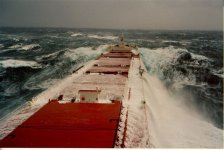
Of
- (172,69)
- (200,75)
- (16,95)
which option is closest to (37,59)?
(16,95)

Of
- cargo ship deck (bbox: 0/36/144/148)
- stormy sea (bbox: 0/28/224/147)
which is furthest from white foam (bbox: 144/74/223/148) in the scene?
cargo ship deck (bbox: 0/36/144/148)

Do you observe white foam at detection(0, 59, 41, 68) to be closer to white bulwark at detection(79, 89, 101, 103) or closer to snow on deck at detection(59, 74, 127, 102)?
snow on deck at detection(59, 74, 127, 102)

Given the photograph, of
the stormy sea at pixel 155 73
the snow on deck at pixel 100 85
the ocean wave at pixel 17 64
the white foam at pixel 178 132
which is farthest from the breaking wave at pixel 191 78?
the ocean wave at pixel 17 64

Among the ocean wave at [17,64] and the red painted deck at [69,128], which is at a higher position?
the red painted deck at [69,128]

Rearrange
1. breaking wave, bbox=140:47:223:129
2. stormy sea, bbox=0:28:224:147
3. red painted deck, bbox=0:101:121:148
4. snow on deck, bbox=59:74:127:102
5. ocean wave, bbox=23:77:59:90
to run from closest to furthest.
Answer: red painted deck, bbox=0:101:121:148, snow on deck, bbox=59:74:127:102, stormy sea, bbox=0:28:224:147, breaking wave, bbox=140:47:223:129, ocean wave, bbox=23:77:59:90

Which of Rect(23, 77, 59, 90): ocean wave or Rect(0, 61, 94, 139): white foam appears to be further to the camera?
Rect(23, 77, 59, 90): ocean wave

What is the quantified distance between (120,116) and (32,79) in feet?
19.9

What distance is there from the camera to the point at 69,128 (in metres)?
3.50

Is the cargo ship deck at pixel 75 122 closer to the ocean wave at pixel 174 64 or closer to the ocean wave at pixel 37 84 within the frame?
the ocean wave at pixel 37 84

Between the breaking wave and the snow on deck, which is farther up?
the snow on deck

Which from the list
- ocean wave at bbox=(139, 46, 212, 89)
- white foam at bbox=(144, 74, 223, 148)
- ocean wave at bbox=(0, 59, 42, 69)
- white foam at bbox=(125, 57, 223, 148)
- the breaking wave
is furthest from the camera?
ocean wave at bbox=(0, 59, 42, 69)

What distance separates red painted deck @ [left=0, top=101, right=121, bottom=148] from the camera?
3.14 m

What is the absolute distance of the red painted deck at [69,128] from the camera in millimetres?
3141

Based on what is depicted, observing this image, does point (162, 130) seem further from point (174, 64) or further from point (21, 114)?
point (174, 64)
